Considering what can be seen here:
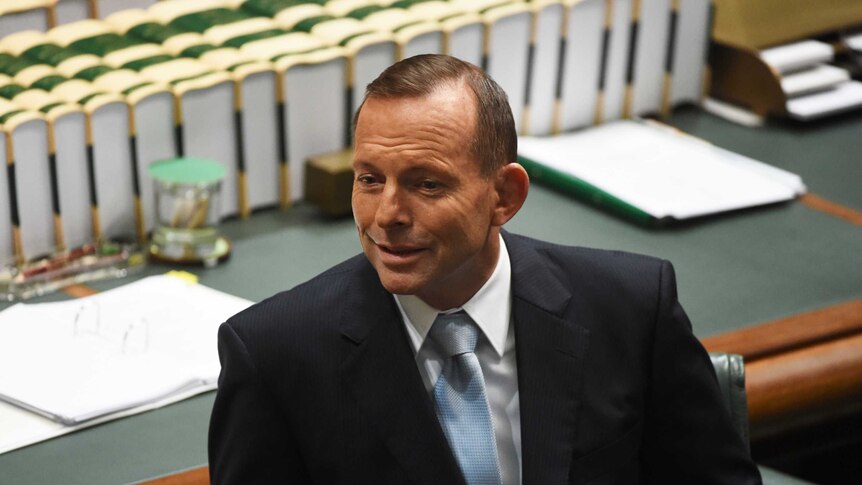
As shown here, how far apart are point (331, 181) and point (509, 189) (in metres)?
1.01

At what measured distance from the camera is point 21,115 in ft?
7.43

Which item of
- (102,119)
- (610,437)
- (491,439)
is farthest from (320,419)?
(102,119)

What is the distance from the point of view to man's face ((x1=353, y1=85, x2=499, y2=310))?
1.46m

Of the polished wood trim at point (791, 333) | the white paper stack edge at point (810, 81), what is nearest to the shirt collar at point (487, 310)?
the polished wood trim at point (791, 333)

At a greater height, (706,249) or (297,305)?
(297,305)

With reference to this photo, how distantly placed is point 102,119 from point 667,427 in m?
1.08

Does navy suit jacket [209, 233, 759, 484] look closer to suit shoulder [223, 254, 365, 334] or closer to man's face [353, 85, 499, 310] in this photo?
Result: suit shoulder [223, 254, 365, 334]

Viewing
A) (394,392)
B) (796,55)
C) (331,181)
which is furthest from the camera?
(796,55)

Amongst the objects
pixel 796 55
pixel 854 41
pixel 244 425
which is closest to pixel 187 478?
pixel 244 425

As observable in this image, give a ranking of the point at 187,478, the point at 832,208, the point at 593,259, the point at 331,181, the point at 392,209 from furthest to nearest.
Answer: the point at 832,208 < the point at 331,181 < the point at 187,478 < the point at 593,259 < the point at 392,209

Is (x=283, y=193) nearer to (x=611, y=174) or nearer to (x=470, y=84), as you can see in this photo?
(x=611, y=174)

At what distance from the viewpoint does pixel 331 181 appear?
2529 mm

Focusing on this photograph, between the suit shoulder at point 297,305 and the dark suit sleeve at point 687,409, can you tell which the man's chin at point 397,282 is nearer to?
the suit shoulder at point 297,305

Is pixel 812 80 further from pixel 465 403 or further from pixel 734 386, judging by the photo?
pixel 465 403
